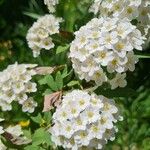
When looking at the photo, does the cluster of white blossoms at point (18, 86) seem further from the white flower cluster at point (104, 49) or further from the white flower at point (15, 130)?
the white flower cluster at point (104, 49)

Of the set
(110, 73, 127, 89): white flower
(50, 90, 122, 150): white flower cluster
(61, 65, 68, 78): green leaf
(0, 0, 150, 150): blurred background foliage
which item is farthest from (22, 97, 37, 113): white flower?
(0, 0, 150, 150): blurred background foliage

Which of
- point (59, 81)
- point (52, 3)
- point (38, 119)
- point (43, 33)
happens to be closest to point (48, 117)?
point (38, 119)

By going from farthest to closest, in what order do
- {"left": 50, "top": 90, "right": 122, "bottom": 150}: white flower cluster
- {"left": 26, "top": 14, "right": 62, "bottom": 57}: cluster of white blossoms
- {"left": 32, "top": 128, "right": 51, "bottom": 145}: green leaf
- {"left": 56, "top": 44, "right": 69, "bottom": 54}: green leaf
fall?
1. {"left": 26, "top": 14, "right": 62, "bottom": 57}: cluster of white blossoms
2. {"left": 56, "top": 44, "right": 69, "bottom": 54}: green leaf
3. {"left": 32, "top": 128, "right": 51, "bottom": 145}: green leaf
4. {"left": 50, "top": 90, "right": 122, "bottom": 150}: white flower cluster

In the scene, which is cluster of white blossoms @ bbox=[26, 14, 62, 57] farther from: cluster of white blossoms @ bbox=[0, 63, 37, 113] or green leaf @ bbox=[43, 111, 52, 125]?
green leaf @ bbox=[43, 111, 52, 125]

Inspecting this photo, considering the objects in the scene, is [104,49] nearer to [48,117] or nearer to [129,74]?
[48,117]

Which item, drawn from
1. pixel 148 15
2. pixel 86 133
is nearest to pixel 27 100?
pixel 86 133

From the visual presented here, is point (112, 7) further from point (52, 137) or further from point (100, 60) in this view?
point (52, 137)

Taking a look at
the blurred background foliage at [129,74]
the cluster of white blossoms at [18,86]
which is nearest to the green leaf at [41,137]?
the cluster of white blossoms at [18,86]
